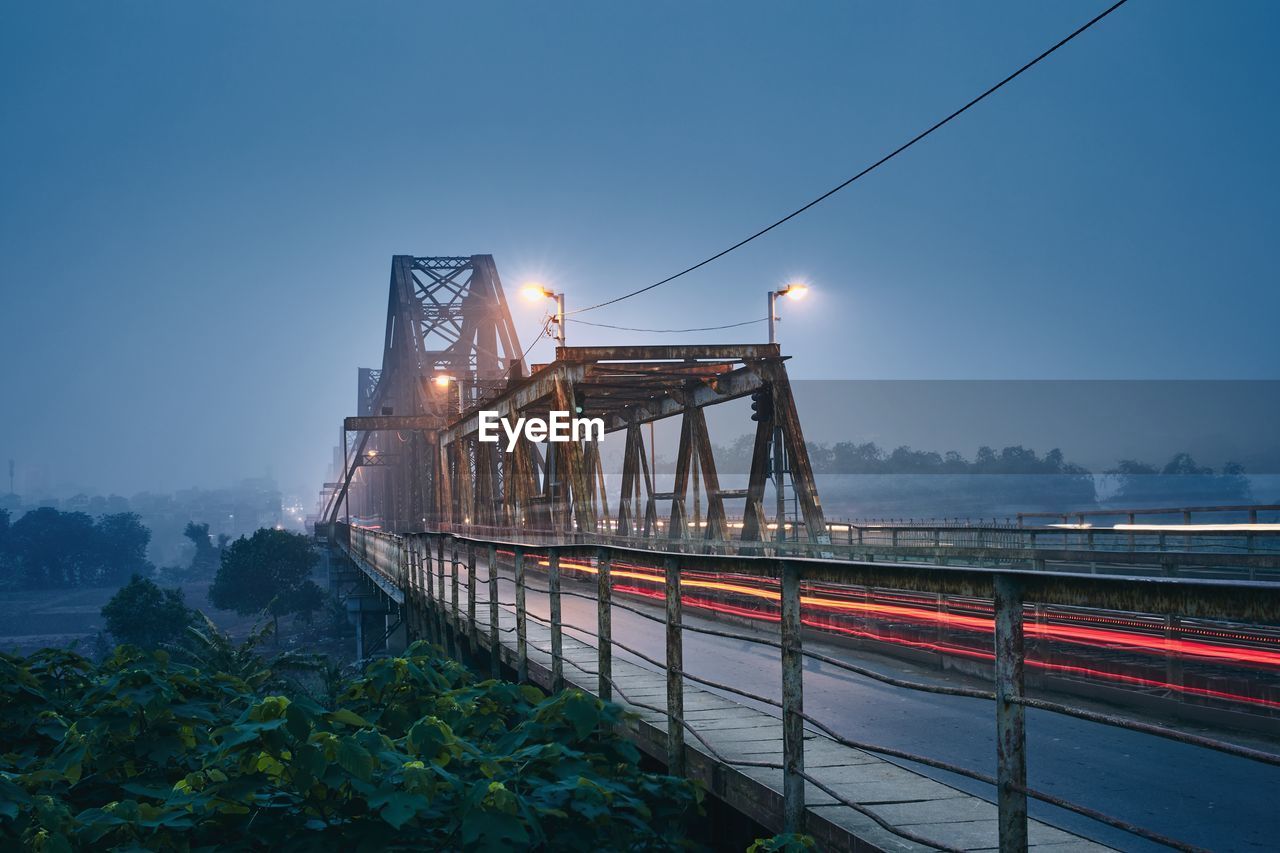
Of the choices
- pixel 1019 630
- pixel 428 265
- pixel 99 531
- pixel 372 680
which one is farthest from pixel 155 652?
pixel 99 531

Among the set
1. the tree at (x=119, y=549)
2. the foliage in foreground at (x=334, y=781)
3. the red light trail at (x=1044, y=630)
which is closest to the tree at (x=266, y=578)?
the red light trail at (x=1044, y=630)

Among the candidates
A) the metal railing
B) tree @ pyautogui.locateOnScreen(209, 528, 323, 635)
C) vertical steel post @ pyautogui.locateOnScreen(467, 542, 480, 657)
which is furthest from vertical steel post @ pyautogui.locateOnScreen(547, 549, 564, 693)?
tree @ pyautogui.locateOnScreen(209, 528, 323, 635)

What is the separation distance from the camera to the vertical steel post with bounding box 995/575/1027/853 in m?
3.34

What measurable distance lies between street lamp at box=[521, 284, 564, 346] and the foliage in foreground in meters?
21.7

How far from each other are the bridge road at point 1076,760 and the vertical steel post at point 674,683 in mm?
444

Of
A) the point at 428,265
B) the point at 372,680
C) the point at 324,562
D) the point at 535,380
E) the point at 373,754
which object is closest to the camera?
the point at 373,754

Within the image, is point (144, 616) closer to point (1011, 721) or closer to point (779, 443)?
point (779, 443)

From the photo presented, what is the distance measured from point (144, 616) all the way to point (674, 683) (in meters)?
77.4

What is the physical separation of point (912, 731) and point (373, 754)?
15.0ft

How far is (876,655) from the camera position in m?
12.9

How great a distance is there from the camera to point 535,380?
27531 millimetres

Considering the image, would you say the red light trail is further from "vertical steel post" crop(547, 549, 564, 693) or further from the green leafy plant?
the green leafy plant

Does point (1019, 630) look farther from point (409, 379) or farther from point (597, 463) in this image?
point (409, 379)

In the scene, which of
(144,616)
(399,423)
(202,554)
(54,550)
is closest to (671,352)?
(399,423)
